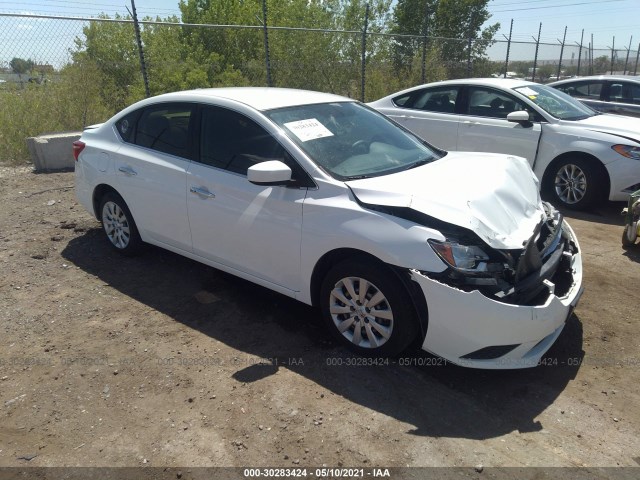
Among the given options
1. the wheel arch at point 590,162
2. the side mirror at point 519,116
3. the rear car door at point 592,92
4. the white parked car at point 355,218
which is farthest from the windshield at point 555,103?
the white parked car at point 355,218

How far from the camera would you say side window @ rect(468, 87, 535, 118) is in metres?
7.20

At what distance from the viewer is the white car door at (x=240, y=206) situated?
3.66 m

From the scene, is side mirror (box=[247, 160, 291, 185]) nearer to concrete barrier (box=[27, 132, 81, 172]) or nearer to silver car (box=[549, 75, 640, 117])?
concrete barrier (box=[27, 132, 81, 172])

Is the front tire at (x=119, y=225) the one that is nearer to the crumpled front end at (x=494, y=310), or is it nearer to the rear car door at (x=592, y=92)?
the crumpled front end at (x=494, y=310)

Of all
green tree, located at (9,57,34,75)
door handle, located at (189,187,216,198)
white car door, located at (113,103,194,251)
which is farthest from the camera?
green tree, located at (9,57,34,75)

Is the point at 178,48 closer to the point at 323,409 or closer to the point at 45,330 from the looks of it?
the point at 45,330

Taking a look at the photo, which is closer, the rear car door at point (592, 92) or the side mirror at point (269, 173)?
the side mirror at point (269, 173)

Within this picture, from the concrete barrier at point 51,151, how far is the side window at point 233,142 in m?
5.39

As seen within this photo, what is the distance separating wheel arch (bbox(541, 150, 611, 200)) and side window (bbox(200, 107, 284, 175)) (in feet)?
15.0

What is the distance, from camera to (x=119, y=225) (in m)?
5.12

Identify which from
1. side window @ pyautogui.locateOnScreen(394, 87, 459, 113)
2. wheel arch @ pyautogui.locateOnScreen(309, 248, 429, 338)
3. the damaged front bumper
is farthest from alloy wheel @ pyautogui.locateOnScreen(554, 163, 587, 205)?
wheel arch @ pyautogui.locateOnScreen(309, 248, 429, 338)

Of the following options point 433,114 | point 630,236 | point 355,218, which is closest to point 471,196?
point 355,218

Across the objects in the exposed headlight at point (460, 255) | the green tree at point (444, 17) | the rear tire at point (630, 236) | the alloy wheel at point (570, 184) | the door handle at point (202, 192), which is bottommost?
the rear tire at point (630, 236)

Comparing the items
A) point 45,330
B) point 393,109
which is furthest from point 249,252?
point 393,109
